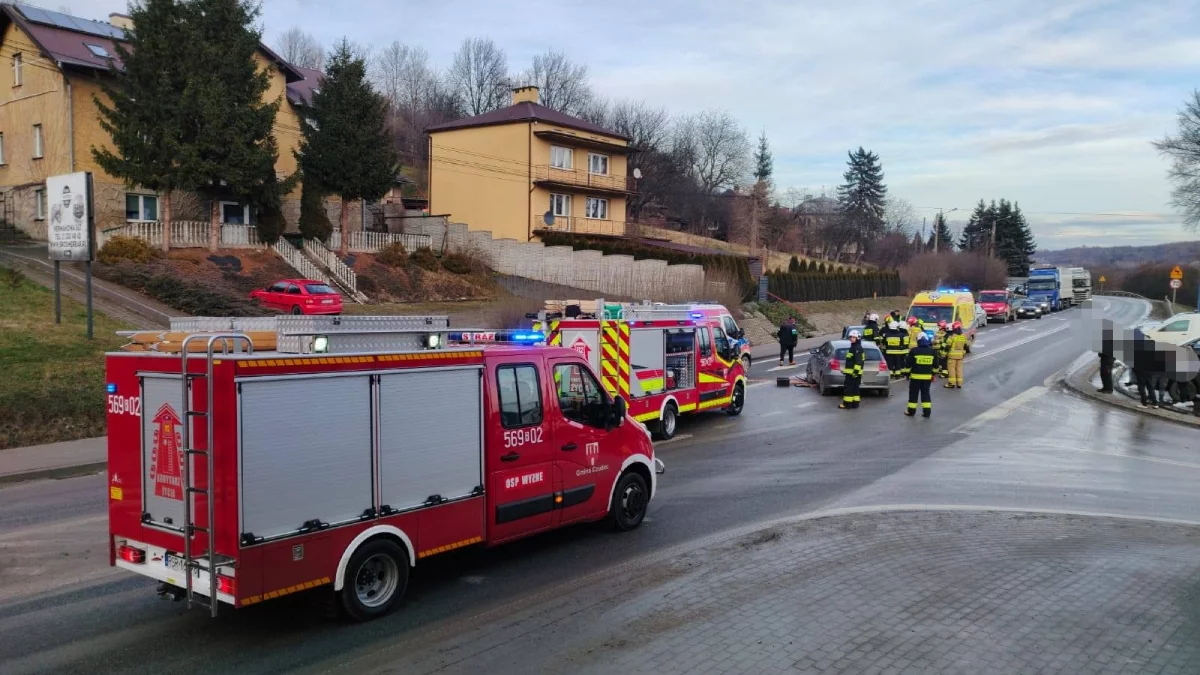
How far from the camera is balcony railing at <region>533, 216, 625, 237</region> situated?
165 ft

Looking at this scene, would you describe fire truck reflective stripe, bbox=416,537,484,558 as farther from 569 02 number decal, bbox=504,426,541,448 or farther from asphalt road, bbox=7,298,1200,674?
569 02 number decal, bbox=504,426,541,448

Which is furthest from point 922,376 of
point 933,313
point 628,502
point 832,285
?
point 832,285

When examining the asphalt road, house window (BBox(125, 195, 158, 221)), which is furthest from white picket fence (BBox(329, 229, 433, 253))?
the asphalt road

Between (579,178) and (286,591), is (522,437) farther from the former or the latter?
(579,178)

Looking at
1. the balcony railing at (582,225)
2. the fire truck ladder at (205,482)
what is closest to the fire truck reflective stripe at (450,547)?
the fire truck ladder at (205,482)

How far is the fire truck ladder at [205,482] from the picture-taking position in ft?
17.5

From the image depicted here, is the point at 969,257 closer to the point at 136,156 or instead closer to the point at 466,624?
the point at 136,156

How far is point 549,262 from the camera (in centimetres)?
4612

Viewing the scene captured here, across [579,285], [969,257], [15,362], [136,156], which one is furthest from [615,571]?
[969,257]

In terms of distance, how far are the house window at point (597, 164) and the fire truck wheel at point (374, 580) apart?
160 feet

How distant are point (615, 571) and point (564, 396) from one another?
174 cm

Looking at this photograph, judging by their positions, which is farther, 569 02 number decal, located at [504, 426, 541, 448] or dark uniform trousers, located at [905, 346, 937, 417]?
dark uniform trousers, located at [905, 346, 937, 417]

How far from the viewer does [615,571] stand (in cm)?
756

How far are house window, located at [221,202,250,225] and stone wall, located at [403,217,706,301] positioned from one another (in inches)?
431
